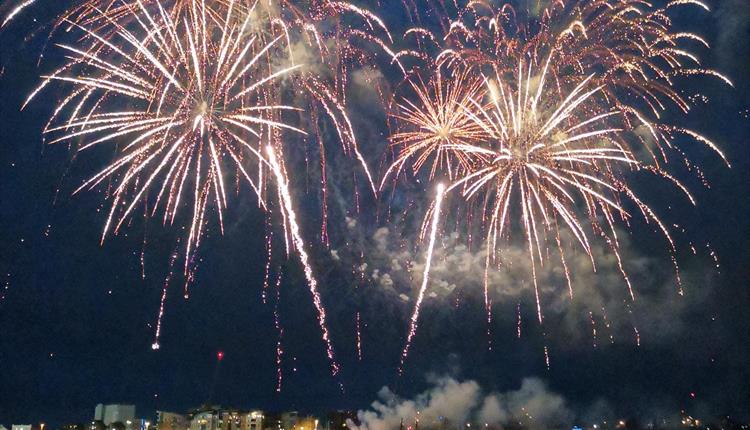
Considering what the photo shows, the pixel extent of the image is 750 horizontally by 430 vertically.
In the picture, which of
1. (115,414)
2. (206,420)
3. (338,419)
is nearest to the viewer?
(115,414)

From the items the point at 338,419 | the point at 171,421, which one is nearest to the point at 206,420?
the point at 171,421

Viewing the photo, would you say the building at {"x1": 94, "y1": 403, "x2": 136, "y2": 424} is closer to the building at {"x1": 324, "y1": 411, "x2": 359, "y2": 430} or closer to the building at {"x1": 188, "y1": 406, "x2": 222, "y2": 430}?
the building at {"x1": 188, "y1": 406, "x2": 222, "y2": 430}

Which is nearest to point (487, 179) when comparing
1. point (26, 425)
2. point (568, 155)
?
point (568, 155)

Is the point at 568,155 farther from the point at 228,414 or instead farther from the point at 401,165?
the point at 228,414

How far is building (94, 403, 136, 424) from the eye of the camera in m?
99.1

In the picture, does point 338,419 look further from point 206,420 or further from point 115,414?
point 115,414

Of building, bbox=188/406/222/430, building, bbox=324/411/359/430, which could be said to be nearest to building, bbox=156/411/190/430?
building, bbox=188/406/222/430

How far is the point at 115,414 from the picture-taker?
9950 centimetres

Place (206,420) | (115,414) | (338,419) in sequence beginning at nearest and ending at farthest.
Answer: (115,414) < (206,420) < (338,419)

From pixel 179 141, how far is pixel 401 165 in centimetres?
793

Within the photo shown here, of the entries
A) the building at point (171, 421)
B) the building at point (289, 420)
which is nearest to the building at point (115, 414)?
the building at point (171, 421)

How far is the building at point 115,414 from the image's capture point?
99.1 m

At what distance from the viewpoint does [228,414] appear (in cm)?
10675

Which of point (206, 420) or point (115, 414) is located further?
point (206, 420)
